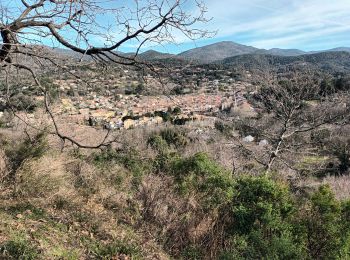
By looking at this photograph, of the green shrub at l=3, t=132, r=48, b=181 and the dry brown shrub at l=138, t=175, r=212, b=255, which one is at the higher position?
the green shrub at l=3, t=132, r=48, b=181

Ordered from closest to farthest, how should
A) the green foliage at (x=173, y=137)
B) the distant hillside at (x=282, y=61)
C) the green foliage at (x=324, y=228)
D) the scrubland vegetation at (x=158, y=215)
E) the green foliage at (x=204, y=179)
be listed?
the scrubland vegetation at (x=158, y=215), the green foliage at (x=324, y=228), the green foliage at (x=204, y=179), the distant hillside at (x=282, y=61), the green foliage at (x=173, y=137)

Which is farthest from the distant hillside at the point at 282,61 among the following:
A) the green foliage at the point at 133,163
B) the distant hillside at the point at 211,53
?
the green foliage at the point at 133,163

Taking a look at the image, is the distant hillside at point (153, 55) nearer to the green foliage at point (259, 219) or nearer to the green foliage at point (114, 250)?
the green foliage at point (114, 250)

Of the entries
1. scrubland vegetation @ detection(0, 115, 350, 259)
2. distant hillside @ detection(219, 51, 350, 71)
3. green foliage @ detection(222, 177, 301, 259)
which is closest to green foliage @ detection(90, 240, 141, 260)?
scrubland vegetation @ detection(0, 115, 350, 259)

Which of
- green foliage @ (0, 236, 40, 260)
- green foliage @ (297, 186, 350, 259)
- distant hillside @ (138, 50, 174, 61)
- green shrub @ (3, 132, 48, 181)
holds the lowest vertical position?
green foliage @ (297, 186, 350, 259)

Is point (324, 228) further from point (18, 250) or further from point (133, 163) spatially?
point (133, 163)

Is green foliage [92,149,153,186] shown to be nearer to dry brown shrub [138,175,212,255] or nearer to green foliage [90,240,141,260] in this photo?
dry brown shrub [138,175,212,255]

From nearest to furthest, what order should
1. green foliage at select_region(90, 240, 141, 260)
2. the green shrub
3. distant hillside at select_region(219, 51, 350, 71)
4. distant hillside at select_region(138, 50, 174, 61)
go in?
green foliage at select_region(90, 240, 141, 260) → distant hillside at select_region(138, 50, 174, 61) → the green shrub → distant hillside at select_region(219, 51, 350, 71)

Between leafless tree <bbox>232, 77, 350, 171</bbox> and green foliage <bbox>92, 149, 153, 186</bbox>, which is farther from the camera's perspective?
leafless tree <bbox>232, 77, 350, 171</bbox>

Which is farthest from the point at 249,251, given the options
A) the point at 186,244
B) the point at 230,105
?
the point at 230,105
